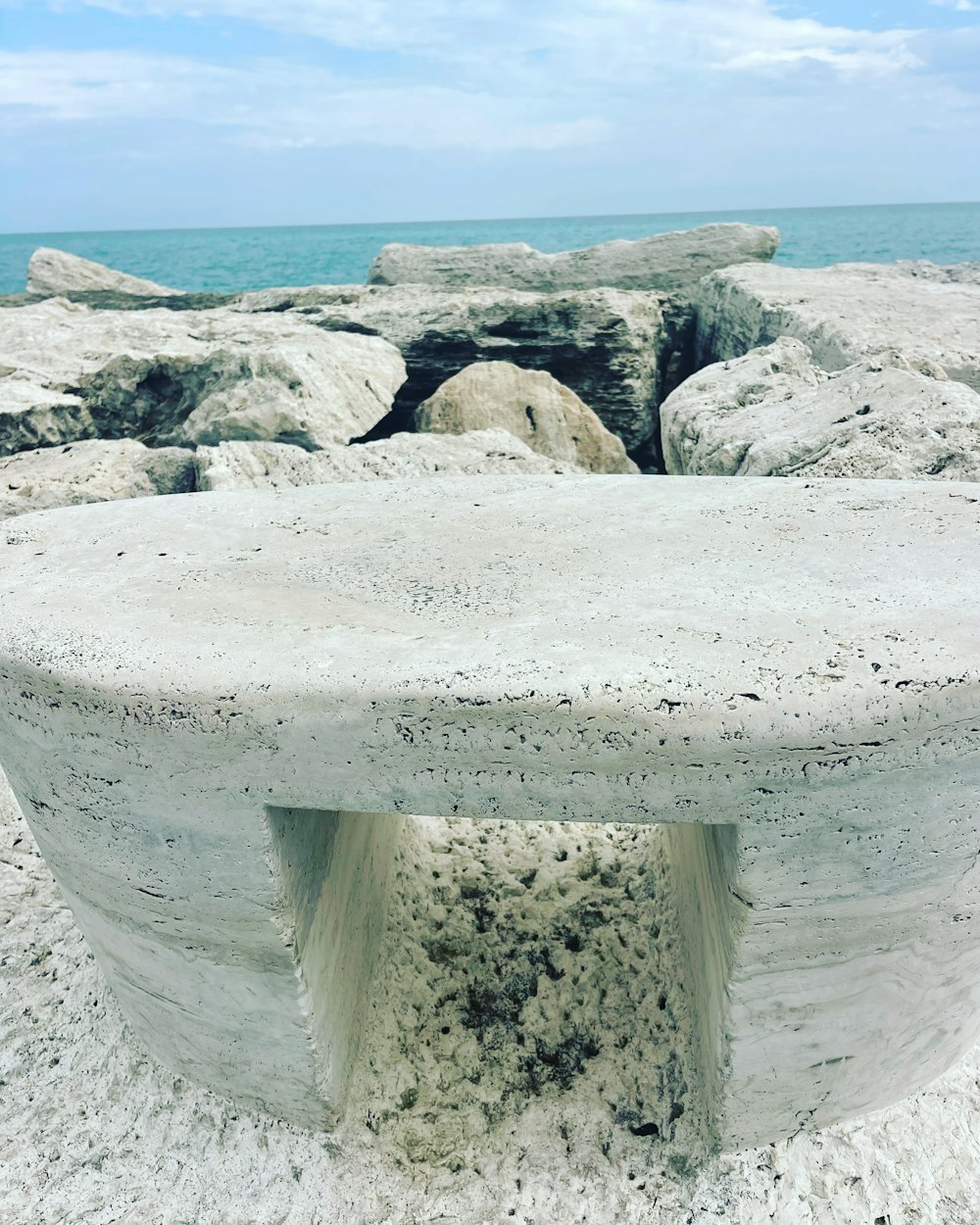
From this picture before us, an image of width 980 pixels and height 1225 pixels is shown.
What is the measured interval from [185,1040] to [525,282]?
7.60 metres

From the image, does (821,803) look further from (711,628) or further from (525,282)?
(525,282)

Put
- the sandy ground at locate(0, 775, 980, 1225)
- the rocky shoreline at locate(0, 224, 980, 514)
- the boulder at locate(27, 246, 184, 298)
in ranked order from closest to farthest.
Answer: the sandy ground at locate(0, 775, 980, 1225)
the rocky shoreline at locate(0, 224, 980, 514)
the boulder at locate(27, 246, 184, 298)

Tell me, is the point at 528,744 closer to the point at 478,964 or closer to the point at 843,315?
the point at 478,964

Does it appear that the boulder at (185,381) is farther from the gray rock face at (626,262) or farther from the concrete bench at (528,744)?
the concrete bench at (528,744)

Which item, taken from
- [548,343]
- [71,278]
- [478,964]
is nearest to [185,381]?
[548,343]

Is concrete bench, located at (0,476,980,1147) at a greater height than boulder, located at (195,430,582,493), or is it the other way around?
concrete bench, located at (0,476,980,1147)

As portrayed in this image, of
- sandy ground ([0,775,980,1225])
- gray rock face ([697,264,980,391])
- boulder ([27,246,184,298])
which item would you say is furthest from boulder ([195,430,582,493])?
boulder ([27,246,184,298])

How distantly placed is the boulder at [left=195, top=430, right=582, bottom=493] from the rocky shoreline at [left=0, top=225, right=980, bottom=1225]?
2 cm

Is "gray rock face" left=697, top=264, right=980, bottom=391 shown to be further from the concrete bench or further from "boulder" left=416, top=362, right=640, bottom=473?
the concrete bench

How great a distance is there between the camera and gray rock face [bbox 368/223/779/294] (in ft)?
26.5

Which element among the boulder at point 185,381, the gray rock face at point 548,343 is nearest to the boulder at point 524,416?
the boulder at point 185,381

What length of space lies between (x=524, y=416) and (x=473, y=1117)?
12.4 ft

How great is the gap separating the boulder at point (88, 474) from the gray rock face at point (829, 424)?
2.38 metres

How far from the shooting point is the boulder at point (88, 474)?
13.7ft
